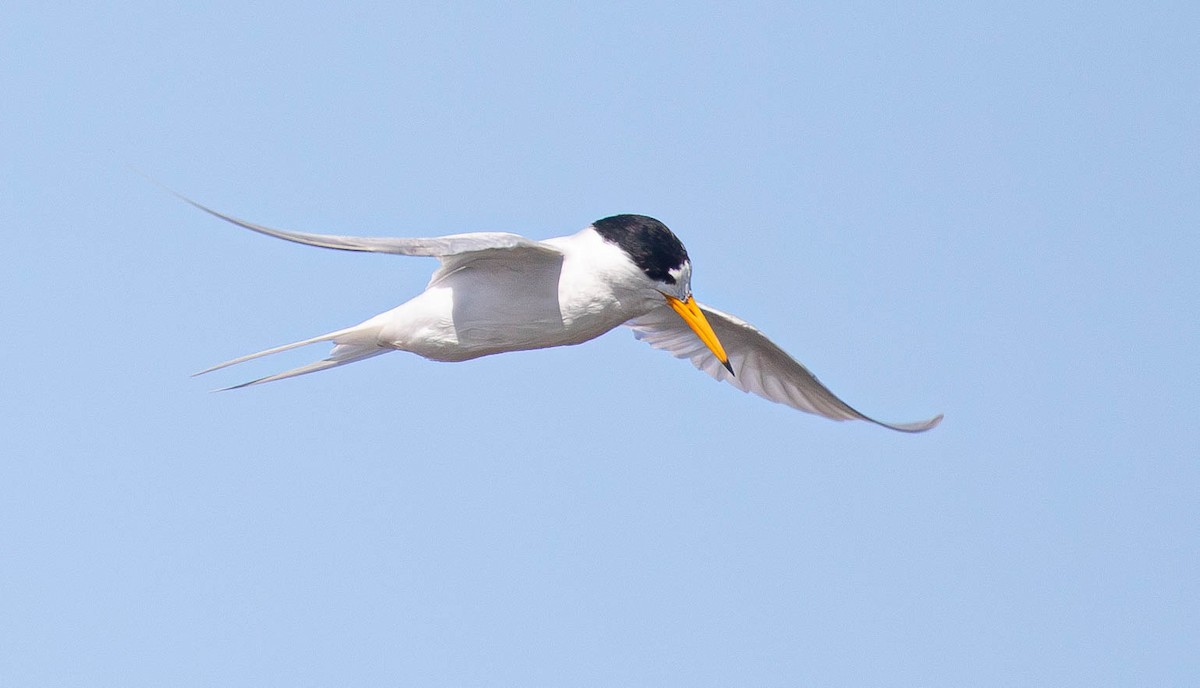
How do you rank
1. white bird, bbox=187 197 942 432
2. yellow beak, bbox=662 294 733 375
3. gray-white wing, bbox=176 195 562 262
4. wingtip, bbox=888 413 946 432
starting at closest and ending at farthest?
gray-white wing, bbox=176 195 562 262 < white bird, bbox=187 197 942 432 < yellow beak, bbox=662 294 733 375 < wingtip, bbox=888 413 946 432

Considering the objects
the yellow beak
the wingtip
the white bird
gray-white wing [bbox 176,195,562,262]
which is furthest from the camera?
the wingtip

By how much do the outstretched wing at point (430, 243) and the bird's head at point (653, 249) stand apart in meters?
0.41

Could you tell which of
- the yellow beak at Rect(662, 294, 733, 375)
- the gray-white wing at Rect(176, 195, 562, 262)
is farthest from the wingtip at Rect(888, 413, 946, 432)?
the gray-white wing at Rect(176, 195, 562, 262)

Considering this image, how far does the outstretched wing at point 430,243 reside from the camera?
703 centimetres

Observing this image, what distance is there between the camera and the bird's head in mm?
9289

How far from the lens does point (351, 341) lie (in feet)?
31.9

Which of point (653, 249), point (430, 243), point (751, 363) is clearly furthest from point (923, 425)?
point (430, 243)

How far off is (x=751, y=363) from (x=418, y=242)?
5.60 meters

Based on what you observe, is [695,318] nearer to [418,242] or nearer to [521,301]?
[521,301]

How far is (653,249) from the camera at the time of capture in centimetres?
930

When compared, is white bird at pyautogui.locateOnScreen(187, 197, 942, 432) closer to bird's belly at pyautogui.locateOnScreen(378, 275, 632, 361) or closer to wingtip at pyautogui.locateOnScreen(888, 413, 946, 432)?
bird's belly at pyautogui.locateOnScreen(378, 275, 632, 361)

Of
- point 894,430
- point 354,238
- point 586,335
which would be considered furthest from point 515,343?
point 894,430

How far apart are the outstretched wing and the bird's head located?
409mm

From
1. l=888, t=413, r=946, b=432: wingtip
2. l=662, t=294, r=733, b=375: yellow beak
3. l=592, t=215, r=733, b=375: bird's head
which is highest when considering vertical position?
l=592, t=215, r=733, b=375: bird's head
